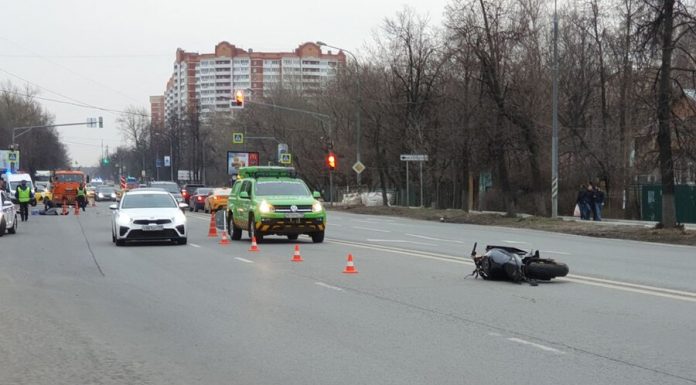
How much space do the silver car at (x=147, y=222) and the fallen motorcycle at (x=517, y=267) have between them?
10.5 metres

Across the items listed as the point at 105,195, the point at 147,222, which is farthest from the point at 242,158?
the point at 147,222

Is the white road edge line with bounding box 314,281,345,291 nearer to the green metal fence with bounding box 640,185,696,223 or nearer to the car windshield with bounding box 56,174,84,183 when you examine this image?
the green metal fence with bounding box 640,185,696,223

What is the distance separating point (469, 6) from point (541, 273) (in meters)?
27.7

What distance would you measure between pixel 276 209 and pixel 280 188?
1.44 metres

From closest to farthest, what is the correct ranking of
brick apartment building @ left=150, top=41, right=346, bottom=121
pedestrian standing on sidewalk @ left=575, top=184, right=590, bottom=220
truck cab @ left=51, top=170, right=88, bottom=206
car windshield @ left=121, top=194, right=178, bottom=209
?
1. car windshield @ left=121, top=194, right=178, bottom=209
2. pedestrian standing on sidewalk @ left=575, top=184, right=590, bottom=220
3. truck cab @ left=51, top=170, right=88, bottom=206
4. brick apartment building @ left=150, top=41, right=346, bottom=121

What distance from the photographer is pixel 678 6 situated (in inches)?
1080

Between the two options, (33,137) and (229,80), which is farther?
(229,80)

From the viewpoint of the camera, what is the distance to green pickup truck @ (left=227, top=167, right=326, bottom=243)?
22281 millimetres

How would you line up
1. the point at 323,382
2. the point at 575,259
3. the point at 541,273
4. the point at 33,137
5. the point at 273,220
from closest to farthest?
1. the point at 323,382
2. the point at 541,273
3. the point at 575,259
4. the point at 273,220
5. the point at 33,137

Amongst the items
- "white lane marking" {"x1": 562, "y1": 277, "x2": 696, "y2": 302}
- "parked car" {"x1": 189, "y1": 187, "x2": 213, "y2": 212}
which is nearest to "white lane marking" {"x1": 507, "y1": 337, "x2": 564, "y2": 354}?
"white lane marking" {"x1": 562, "y1": 277, "x2": 696, "y2": 302}

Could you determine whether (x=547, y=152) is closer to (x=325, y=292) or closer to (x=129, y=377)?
(x=325, y=292)

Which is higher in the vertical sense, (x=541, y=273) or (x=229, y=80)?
(x=229, y=80)

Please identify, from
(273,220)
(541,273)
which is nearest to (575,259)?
(541,273)

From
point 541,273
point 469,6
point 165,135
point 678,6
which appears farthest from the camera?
point 165,135
